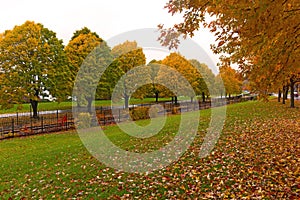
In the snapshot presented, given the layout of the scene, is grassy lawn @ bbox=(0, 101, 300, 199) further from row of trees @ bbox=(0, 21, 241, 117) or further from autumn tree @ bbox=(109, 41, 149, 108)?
autumn tree @ bbox=(109, 41, 149, 108)

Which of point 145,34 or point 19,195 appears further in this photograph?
point 145,34

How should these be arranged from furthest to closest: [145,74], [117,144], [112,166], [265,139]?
[145,74] → [117,144] → [265,139] → [112,166]

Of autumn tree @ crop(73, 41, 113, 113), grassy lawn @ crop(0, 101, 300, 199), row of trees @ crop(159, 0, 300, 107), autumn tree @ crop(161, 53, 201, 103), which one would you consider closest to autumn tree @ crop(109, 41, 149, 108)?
autumn tree @ crop(73, 41, 113, 113)

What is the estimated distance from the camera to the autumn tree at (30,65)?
21.5m

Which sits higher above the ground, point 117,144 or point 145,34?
point 145,34

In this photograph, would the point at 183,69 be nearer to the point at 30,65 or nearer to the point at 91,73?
the point at 91,73

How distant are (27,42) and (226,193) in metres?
23.5

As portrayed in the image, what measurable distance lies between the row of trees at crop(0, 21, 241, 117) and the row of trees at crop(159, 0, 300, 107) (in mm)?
12046

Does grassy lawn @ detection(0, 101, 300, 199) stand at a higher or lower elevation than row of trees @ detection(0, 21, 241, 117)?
lower

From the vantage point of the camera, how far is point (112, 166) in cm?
788

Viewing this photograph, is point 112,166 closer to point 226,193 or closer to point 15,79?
point 226,193

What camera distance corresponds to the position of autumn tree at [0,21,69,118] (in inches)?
847

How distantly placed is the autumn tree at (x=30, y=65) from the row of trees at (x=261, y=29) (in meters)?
20.2

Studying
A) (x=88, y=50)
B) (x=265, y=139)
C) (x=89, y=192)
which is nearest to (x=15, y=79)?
(x=88, y=50)
